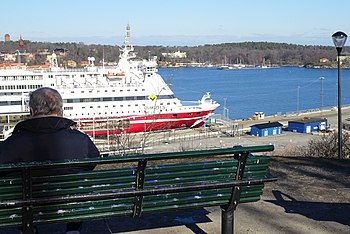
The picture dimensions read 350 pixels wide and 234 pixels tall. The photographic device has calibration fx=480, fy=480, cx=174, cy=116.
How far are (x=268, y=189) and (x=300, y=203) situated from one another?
526 mm

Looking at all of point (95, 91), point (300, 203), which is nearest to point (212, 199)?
point (300, 203)

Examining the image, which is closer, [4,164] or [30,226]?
[4,164]

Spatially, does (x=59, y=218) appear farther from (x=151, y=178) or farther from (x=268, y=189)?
(x=268, y=189)

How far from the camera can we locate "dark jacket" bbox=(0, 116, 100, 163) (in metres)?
2.47

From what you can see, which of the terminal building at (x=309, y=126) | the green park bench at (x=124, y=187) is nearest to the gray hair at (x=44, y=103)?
the green park bench at (x=124, y=187)

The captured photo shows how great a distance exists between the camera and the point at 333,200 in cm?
433

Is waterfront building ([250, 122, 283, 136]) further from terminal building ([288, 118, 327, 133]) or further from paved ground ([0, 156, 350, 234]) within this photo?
paved ground ([0, 156, 350, 234])

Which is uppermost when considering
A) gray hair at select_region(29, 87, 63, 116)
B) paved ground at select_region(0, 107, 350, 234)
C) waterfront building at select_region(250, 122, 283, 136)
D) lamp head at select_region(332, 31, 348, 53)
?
lamp head at select_region(332, 31, 348, 53)

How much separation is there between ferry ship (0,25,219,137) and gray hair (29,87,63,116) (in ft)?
94.5

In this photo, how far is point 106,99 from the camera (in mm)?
33219

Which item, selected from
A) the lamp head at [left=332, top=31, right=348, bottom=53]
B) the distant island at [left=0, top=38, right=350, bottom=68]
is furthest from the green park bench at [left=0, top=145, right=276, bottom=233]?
the distant island at [left=0, top=38, right=350, bottom=68]

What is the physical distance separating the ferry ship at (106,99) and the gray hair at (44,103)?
94.5 feet

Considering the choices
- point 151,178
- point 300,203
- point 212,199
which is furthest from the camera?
Result: point 300,203

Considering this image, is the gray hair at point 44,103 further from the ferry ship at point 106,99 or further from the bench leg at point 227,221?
the ferry ship at point 106,99
